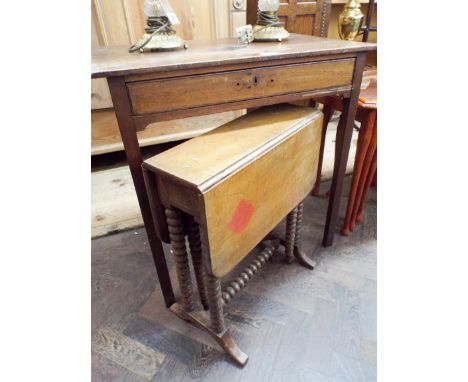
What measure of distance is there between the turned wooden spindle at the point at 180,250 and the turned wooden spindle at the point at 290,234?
1.62ft

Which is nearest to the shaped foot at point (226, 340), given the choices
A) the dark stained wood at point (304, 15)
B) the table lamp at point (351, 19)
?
the dark stained wood at point (304, 15)

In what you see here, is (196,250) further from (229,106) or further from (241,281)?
(229,106)

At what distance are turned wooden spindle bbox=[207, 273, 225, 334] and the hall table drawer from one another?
0.51 m

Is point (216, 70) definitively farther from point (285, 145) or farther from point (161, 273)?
point (161, 273)

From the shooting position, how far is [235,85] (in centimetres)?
88

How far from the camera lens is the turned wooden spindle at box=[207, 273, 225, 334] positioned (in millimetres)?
933

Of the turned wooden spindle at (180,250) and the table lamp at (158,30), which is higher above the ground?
the table lamp at (158,30)

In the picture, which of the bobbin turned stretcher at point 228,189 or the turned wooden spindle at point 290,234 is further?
the turned wooden spindle at point 290,234

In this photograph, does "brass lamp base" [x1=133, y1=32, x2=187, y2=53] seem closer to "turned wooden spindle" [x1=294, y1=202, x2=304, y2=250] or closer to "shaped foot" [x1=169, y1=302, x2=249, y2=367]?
"turned wooden spindle" [x1=294, y1=202, x2=304, y2=250]

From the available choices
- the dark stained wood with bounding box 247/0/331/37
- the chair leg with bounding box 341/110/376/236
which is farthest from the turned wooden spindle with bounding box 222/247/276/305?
the dark stained wood with bounding box 247/0/331/37

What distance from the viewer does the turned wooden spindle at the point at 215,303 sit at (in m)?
0.93

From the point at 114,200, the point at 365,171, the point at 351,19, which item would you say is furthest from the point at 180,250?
the point at 351,19

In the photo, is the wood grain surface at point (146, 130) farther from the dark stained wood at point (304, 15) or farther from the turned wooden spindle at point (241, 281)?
the turned wooden spindle at point (241, 281)

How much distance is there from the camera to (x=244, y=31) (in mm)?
1113
